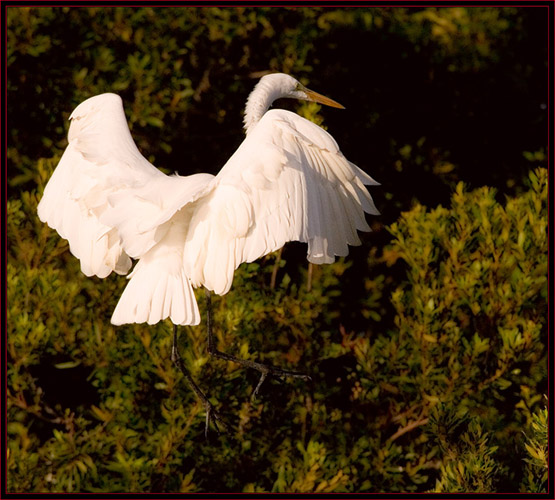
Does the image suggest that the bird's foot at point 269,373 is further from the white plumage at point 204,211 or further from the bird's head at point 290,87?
the bird's head at point 290,87

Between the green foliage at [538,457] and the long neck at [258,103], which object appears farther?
the long neck at [258,103]

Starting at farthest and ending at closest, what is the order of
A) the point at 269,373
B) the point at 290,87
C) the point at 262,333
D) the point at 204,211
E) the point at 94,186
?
the point at 290,87 < the point at 262,333 < the point at 269,373 < the point at 94,186 < the point at 204,211

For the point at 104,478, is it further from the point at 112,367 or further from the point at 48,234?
the point at 48,234

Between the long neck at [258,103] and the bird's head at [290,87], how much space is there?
38 mm

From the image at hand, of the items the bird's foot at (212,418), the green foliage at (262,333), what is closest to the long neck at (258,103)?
the green foliage at (262,333)

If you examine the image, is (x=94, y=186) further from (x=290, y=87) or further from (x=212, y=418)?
(x=290, y=87)

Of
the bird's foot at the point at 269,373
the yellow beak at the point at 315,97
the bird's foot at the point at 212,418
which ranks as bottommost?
the bird's foot at the point at 212,418

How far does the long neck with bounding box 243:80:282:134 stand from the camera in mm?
4023

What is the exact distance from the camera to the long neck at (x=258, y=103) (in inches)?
158

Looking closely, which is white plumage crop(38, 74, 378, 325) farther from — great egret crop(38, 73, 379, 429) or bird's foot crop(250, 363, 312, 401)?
bird's foot crop(250, 363, 312, 401)

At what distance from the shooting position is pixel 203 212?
10.8 feet

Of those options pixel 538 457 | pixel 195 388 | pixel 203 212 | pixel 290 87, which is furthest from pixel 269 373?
pixel 290 87

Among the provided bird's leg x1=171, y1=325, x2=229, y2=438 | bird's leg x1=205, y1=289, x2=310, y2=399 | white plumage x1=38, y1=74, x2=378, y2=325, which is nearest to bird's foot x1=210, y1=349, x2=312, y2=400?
bird's leg x1=205, y1=289, x2=310, y2=399

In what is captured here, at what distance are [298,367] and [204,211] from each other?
41.2 inches
